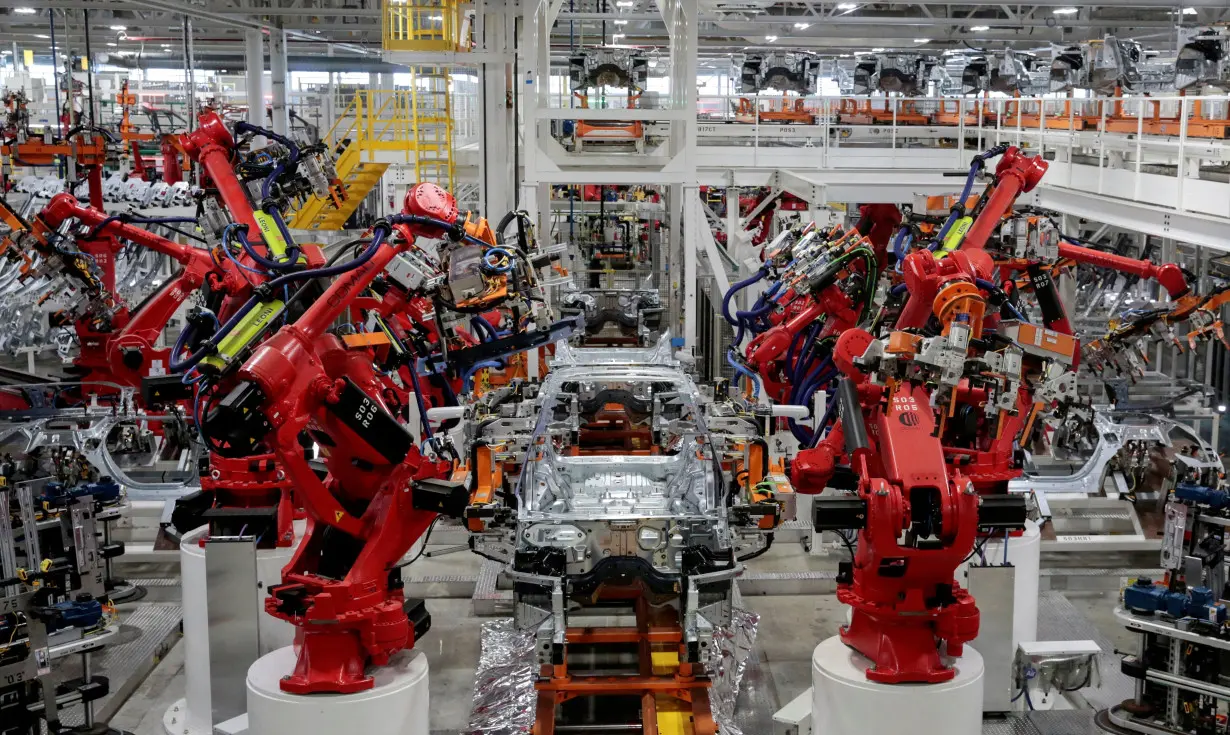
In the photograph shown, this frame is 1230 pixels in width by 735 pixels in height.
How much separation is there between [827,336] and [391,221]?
4094mm

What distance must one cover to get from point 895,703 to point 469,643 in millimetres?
3162

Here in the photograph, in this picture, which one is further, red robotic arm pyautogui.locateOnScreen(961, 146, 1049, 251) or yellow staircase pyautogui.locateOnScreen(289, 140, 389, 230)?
yellow staircase pyautogui.locateOnScreen(289, 140, 389, 230)

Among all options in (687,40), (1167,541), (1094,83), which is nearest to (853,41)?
(1094,83)

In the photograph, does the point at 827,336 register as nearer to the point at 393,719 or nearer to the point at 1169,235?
the point at 1169,235

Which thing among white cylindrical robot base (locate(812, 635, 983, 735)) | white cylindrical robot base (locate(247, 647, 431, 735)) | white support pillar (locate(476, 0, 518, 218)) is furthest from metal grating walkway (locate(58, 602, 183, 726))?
white support pillar (locate(476, 0, 518, 218))

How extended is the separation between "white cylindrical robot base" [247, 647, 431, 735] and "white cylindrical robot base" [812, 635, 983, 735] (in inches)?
65.3

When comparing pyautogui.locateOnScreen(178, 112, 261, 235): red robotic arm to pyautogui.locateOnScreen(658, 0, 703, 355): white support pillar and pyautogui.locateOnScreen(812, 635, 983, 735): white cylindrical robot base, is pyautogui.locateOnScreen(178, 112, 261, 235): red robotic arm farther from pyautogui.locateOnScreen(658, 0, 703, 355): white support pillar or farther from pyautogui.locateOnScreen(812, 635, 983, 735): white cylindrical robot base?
pyautogui.locateOnScreen(812, 635, 983, 735): white cylindrical robot base

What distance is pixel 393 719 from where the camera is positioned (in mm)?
4883

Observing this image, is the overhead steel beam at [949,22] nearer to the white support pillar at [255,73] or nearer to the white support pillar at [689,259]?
the white support pillar at [255,73]

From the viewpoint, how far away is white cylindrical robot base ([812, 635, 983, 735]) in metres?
4.89

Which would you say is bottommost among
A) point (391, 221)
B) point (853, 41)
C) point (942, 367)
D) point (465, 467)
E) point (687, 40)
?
point (465, 467)

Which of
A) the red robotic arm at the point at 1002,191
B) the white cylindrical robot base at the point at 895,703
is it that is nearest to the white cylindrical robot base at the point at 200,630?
the white cylindrical robot base at the point at 895,703

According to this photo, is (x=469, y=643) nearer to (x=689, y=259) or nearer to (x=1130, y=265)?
(x=689, y=259)

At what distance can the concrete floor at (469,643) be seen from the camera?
21.3 ft
